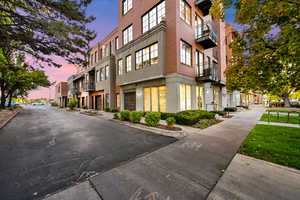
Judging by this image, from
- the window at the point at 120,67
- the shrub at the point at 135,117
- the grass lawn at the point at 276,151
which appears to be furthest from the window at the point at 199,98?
the window at the point at 120,67

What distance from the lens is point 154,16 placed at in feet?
39.0

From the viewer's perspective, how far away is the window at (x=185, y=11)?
36.1 feet

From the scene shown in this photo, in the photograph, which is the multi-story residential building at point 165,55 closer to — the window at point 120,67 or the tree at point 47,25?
the window at point 120,67

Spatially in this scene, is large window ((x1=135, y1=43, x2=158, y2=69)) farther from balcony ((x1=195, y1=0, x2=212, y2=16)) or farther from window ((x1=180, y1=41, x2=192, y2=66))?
balcony ((x1=195, y1=0, x2=212, y2=16))

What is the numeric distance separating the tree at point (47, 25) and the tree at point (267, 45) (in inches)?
284

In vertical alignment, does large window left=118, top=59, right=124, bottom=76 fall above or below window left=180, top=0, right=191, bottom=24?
below

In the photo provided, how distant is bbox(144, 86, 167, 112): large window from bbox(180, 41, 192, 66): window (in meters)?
3.13

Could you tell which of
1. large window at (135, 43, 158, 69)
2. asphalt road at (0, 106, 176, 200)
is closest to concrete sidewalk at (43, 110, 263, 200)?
asphalt road at (0, 106, 176, 200)

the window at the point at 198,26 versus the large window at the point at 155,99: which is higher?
the window at the point at 198,26

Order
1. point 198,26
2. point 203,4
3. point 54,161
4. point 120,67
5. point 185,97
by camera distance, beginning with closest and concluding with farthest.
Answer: point 54,161 < point 185,97 < point 203,4 < point 198,26 < point 120,67

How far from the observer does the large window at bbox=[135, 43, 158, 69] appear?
1137 cm

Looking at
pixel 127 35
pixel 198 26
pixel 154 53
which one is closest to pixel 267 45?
pixel 154 53

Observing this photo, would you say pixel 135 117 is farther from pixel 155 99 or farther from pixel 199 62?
pixel 199 62

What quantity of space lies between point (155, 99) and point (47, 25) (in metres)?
8.98
